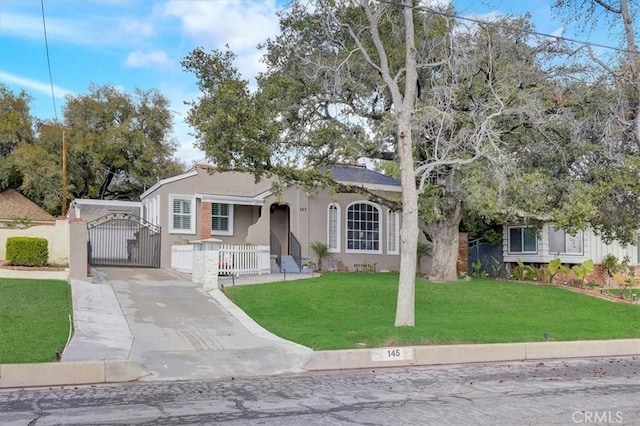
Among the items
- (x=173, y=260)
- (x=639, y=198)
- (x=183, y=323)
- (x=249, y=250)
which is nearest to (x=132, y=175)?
(x=173, y=260)

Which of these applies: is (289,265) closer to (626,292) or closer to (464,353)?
(626,292)

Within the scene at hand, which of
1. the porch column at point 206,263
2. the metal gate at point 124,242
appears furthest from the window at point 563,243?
the metal gate at point 124,242

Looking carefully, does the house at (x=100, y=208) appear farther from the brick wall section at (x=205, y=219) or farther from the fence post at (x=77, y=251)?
the fence post at (x=77, y=251)

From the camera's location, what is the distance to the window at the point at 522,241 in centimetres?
2608

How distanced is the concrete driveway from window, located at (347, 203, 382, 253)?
9558mm

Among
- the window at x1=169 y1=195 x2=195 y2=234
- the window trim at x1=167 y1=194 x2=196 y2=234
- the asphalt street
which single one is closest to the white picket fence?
the window trim at x1=167 y1=194 x2=196 y2=234

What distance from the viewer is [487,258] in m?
28.4

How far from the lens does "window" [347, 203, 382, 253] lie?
26016mm

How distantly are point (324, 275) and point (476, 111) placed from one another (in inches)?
329

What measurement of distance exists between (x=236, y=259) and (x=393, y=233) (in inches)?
353

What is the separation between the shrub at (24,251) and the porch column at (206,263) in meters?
4.65

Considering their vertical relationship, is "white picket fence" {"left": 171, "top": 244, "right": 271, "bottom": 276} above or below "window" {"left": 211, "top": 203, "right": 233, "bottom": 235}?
below

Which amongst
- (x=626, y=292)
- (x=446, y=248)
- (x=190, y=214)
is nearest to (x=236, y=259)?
(x=190, y=214)

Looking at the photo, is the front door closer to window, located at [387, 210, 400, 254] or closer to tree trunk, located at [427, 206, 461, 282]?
window, located at [387, 210, 400, 254]
